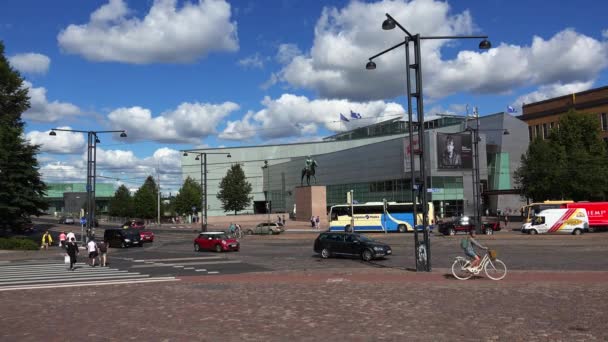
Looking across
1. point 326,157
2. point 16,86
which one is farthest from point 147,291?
point 326,157

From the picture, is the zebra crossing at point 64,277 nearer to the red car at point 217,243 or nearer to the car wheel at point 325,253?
the car wheel at point 325,253

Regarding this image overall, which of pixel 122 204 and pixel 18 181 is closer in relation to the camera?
pixel 18 181

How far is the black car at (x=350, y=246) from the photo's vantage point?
27016 millimetres

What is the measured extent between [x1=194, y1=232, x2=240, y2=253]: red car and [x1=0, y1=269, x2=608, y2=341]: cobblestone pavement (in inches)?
661

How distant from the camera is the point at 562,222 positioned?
48.2 m

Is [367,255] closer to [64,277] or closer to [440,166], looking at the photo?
[64,277]

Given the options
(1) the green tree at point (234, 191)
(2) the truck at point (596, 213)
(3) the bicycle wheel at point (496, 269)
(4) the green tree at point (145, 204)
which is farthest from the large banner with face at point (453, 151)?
(4) the green tree at point (145, 204)

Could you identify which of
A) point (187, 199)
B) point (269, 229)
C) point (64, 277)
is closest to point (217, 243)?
point (64, 277)

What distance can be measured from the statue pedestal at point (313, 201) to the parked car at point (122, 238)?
110ft

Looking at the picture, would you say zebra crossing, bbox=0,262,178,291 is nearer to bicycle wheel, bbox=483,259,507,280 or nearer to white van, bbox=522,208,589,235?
bicycle wheel, bbox=483,259,507,280

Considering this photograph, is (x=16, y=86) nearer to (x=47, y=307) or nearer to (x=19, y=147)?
(x=19, y=147)

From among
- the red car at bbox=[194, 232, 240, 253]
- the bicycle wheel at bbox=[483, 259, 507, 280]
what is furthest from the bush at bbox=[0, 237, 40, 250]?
the bicycle wheel at bbox=[483, 259, 507, 280]

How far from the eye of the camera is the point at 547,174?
66.8 metres

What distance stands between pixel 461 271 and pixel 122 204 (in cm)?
12226
